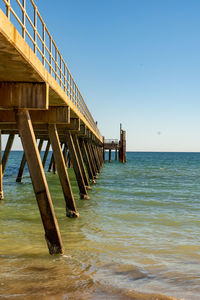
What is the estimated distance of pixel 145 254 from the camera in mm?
6895

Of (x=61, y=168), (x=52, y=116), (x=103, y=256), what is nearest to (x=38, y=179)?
(x=103, y=256)

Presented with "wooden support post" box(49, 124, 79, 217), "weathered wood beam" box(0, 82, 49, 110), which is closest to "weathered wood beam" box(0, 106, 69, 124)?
"wooden support post" box(49, 124, 79, 217)

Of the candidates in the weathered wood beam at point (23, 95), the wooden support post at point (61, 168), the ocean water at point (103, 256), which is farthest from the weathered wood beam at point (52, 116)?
the ocean water at point (103, 256)

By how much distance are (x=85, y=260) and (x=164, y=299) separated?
85.8 inches

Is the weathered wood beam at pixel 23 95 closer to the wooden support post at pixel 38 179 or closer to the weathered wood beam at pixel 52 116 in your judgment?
the wooden support post at pixel 38 179

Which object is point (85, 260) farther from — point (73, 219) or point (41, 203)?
point (73, 219)

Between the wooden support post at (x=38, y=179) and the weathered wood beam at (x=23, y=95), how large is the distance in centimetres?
18

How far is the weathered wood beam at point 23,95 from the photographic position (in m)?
6.42

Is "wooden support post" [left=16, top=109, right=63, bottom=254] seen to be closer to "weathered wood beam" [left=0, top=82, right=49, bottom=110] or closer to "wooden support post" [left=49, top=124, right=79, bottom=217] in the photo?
"weathered wood beam" [left=0, top=82, right=49, bottom=110]

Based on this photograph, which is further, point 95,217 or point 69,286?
Answer: point 95,217

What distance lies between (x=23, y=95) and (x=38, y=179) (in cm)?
172

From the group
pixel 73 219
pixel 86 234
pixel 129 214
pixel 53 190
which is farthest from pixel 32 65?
pixel 53 190

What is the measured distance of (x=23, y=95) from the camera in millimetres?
6469

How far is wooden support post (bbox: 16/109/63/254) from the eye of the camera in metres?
6.29
